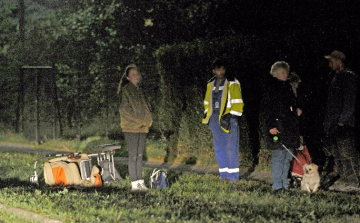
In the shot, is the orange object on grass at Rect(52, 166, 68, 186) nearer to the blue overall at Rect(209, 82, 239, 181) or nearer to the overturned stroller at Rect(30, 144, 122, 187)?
the overturned stroller at Rect(30, 144, 122, 187)

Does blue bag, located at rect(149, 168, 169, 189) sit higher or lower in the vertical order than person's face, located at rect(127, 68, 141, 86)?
lower

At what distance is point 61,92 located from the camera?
20438 millimetres

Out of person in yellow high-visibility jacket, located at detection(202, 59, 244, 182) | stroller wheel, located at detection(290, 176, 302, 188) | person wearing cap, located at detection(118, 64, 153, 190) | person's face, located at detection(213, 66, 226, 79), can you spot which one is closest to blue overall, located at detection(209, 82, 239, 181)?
person in yellow high-visibility jacket, located at detection(202, 59, 244, 182)

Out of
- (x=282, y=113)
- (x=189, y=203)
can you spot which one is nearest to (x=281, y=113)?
(x=282, y=113)

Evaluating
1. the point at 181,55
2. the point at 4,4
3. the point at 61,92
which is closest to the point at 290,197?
the point at 181,55

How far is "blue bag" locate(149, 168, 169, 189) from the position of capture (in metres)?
9.67

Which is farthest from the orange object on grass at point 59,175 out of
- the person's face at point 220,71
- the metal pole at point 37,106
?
the metal pole at point 37,106

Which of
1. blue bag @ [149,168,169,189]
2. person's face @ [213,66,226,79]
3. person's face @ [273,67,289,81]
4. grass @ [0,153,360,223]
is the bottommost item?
grass @ [0,153,360,223]

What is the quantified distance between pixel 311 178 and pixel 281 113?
97cm

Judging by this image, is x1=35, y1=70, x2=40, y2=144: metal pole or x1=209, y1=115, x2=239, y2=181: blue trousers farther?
x1=35, y1=70, x2=40, y2=144: metal pole

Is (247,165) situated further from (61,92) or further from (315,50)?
(61,92)

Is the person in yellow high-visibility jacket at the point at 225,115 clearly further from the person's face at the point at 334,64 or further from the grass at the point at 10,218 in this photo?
the grass at the point at 10,218

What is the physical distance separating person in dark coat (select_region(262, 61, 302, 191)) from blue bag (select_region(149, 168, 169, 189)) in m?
1.68

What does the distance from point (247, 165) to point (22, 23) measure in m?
15.3
